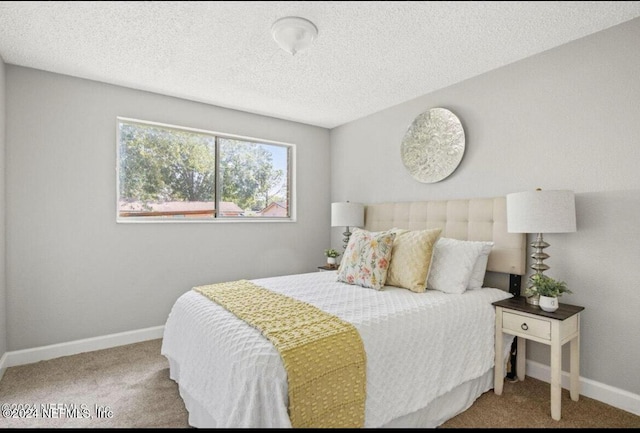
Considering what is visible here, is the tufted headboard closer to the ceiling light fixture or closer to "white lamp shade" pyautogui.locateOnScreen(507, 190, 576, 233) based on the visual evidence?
"white lamp shade" pyautogui.locateOnScreen(507, 190, 576, 233)

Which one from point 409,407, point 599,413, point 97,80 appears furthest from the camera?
point 97,80

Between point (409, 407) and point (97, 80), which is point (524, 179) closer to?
point (409, 407)

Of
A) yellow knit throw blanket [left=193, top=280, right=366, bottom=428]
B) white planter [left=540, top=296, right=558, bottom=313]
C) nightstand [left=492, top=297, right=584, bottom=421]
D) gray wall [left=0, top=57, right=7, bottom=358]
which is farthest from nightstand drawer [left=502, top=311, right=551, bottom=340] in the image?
gray wall [left=0, top=57, right=7, bottom=358]

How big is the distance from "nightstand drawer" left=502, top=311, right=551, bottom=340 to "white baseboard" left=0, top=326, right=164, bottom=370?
3102 mm

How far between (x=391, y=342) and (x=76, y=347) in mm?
2833

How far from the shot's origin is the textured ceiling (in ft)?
6.27

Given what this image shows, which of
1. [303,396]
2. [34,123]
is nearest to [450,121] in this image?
[303,396]

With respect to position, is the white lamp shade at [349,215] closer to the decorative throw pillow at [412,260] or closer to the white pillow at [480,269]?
the decorative throw pillow at [412,260]

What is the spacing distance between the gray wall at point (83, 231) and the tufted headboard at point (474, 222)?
2009 millimetres

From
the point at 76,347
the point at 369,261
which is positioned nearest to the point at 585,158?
the point at 369,261

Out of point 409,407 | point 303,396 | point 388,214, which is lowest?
point 409,407

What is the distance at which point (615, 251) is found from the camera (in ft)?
6.91

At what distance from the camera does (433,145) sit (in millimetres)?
3146

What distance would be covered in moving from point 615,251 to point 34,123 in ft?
14.8
